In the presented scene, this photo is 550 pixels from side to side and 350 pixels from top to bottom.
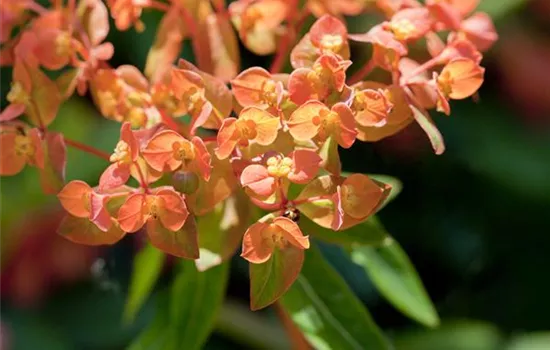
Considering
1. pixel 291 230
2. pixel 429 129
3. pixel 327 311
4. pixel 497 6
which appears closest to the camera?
pixel 291 230

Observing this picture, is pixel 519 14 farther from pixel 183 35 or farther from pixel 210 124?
pixel 210 124

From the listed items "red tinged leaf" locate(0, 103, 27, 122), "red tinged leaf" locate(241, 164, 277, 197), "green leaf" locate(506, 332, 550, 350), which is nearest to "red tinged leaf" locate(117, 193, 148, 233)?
"red tinged leaf" locate(241, 164, 277, 197)

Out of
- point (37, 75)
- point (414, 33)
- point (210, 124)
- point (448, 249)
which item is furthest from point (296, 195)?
point (448, 249)

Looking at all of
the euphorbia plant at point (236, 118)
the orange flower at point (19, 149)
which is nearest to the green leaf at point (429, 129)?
the euphorbia plant at point (236, 118)

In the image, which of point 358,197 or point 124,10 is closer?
point 358,197

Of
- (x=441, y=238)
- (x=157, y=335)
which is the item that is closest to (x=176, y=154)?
(x=157, y=335)

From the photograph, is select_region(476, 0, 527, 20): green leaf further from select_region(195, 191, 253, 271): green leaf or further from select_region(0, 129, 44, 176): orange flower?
select_region(0, 129, 44, 176): orange flower

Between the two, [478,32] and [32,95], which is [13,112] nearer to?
[32,95]

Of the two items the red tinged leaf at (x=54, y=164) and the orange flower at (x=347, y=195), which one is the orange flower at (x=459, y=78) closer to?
the orange flower at (x=347, y=195)
